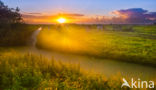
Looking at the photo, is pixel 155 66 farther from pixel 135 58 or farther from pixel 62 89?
pixel 62 89

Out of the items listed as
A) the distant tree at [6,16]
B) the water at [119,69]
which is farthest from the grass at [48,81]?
the distant tree at [6,16]

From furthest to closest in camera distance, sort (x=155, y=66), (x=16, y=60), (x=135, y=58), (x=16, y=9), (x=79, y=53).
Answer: (x=16, y=9)
(x=79, y=53)
(x=135, y=58)
(x=155, y=66)
(x=16, y=60)

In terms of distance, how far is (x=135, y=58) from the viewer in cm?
1870

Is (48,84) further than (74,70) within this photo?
No

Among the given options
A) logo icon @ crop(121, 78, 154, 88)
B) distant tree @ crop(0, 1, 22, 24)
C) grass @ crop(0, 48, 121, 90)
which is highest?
distant tree @ crop(0, 1, 22, 24)

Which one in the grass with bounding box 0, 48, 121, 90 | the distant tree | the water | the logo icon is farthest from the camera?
the distant tree

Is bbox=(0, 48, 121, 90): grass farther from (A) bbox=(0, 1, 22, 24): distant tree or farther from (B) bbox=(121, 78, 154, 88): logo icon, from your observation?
(A) bbox=(0, 1, 22, 24): distant tree

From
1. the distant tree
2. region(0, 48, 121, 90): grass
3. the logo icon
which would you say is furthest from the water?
the distant tree

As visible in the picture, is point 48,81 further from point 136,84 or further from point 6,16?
point 6,16

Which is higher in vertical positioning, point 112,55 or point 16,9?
point 16,9

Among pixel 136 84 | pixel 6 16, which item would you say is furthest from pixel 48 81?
pixel 6 16

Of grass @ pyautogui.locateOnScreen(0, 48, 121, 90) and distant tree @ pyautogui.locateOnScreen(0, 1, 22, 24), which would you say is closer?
grass @ pyautogui.locateOnScreen(0, 48, 121, 90)

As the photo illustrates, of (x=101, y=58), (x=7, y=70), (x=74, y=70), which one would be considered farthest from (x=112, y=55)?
(x=7, y=70)

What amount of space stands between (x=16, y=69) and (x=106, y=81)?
607cm
